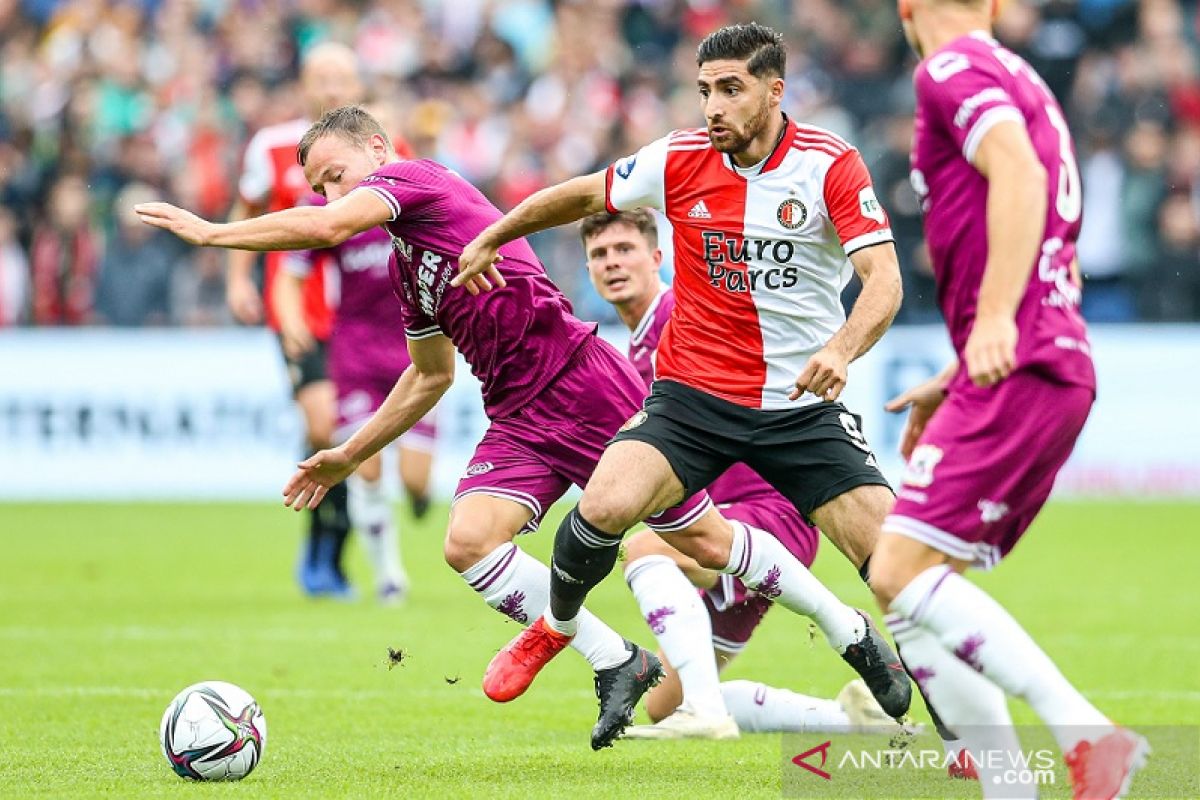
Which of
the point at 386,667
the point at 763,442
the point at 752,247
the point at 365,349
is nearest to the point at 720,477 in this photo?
the point at 763,442

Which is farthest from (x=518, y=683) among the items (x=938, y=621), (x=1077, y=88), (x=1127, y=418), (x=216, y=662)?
(x=1077, y=88)

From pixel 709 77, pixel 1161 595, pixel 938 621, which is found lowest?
pixel 1161 595

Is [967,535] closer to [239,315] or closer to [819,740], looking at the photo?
[819,740]

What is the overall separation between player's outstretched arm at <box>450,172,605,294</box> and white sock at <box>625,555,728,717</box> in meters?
1.47

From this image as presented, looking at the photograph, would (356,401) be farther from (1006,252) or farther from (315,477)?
(1006,252)

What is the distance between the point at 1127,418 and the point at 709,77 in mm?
12452

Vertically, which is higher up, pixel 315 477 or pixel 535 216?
pixel 535 216

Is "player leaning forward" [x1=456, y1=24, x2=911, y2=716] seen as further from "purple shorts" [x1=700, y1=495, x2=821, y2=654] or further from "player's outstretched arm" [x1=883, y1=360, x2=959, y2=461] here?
"purple shorts" [x1=700, y1=495, x2=821, y2=654]

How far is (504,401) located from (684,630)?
115 cm

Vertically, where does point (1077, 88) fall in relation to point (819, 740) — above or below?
above

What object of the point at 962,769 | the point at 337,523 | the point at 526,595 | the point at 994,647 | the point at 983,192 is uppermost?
the point at 983,192

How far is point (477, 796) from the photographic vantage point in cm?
607

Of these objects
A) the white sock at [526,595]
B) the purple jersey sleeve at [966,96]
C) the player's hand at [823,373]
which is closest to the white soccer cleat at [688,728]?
the white sock at [526,595]

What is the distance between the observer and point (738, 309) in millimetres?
6797
